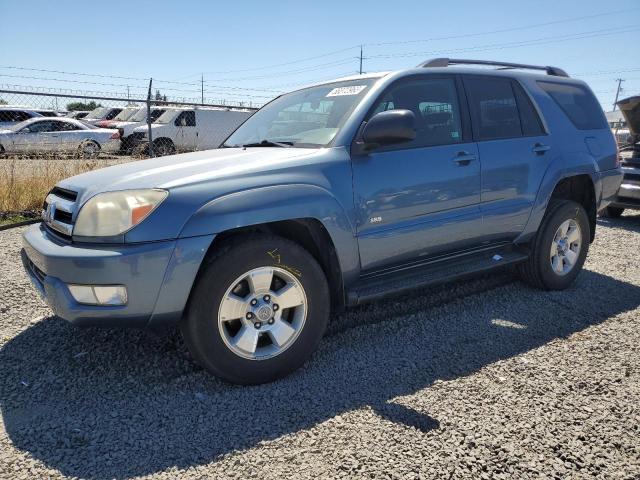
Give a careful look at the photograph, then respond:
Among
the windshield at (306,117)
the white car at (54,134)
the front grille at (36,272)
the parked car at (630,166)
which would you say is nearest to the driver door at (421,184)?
the windshield at (306,117)

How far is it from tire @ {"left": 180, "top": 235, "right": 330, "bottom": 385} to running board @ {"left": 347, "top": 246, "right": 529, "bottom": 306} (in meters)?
0.32

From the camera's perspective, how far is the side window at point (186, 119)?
56.8 feet

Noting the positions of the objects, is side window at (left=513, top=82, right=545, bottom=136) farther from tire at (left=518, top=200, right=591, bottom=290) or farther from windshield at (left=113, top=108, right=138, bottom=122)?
windshield at (left=113, top=108, right=138, bottom=122)

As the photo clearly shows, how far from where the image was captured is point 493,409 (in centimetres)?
258

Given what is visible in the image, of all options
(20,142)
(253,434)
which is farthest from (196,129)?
(253,434)

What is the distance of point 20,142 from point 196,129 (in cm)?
545

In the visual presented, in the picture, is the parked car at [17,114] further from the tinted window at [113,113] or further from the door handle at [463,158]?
the door handle at [463,158]

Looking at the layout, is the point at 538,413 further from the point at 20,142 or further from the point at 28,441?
the point at 20,142

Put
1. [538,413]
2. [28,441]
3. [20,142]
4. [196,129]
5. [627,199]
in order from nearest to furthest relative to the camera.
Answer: [28,441] → [538,413] → [627,199] → [20,142] → [196,129]

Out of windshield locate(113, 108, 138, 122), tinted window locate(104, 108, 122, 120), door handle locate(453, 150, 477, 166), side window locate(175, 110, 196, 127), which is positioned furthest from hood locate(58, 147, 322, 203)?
tinted window locate(104, 108, 122, 120)

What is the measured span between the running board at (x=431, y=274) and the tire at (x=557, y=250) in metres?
0.20

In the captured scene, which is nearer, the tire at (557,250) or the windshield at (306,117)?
the windshield at (306,117)

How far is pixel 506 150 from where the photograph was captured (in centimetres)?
386

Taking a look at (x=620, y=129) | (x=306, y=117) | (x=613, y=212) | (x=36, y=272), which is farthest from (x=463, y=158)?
(x=620, y=129)
